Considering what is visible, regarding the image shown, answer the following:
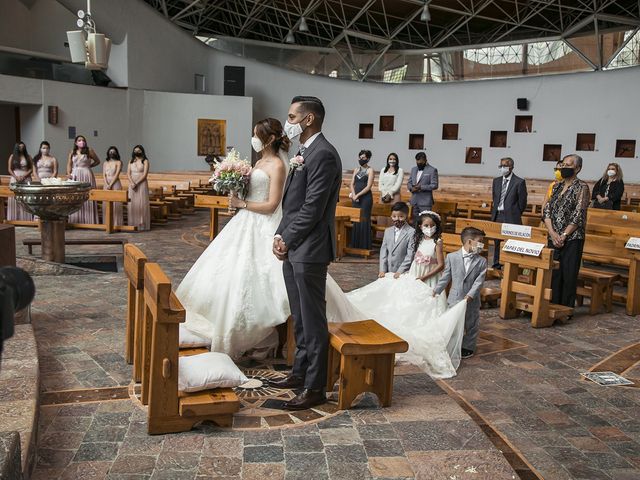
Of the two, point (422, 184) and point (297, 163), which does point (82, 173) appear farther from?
point (297, 163)

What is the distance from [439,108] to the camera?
2270 centimetres

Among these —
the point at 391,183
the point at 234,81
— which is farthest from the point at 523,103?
the point at 391,183

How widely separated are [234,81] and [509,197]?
52.8 feet

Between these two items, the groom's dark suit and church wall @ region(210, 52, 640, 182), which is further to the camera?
church wall @ region(210, 52, 640, 182)

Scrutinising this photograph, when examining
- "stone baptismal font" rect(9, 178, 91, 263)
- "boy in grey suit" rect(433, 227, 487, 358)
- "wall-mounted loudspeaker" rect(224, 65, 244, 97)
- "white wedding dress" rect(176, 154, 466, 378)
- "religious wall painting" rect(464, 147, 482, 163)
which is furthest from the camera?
"wall-mounted loudspeaker" rect(224, 65, 244, 97)

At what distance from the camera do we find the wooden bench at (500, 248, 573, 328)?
21.4ft

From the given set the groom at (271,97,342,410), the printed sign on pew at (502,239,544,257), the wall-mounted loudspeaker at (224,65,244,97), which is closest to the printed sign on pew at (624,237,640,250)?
the printed sign on pew at (502,239,544,257)

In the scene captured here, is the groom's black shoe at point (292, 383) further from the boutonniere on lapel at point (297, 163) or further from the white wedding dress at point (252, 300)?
the boutonniere on lapel at point (297, 163)

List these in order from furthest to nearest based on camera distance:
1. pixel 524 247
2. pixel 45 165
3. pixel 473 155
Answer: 1. pixel 473 155
2. pixel 45 165
3. pixel 524 247

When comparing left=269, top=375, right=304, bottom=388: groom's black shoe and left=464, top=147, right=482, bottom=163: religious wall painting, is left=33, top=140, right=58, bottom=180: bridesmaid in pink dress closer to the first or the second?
left=269, top=375, right=304, bottom=388: groom's black shoe

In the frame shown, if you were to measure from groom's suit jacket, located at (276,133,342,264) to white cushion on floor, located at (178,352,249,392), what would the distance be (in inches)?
28.3

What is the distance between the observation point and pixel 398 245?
632 cm

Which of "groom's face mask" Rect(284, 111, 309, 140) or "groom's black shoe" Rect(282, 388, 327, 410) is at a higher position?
"groom's face mask" Rect(284, 111, 309, 140)

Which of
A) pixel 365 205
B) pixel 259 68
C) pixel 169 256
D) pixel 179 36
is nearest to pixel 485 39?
pixel 259 68
